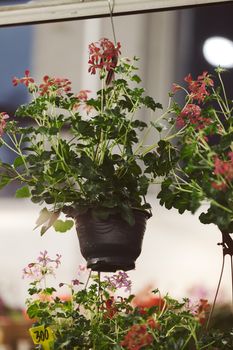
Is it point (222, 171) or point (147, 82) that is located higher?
point (147, 82)

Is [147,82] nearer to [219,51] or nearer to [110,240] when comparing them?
[219,51]

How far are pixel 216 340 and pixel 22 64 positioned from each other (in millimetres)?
1633

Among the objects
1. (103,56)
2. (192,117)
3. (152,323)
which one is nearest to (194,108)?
(192,117)

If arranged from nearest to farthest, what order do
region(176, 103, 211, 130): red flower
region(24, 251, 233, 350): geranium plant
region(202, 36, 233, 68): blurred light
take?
region(24, 251, 233, 350): geranium plant → region(176, 103, 211, 130): red flower → region(202, 36, 233, 68): blurred light

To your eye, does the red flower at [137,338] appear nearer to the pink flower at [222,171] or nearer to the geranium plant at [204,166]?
the geranium plant at [204,166]

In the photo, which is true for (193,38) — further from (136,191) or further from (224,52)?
(136,191)

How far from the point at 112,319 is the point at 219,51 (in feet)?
4.18

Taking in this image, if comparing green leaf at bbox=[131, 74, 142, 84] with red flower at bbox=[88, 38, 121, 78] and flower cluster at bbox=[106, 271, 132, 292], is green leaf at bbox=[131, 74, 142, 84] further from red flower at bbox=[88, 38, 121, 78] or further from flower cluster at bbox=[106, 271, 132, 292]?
flower cluster at bbox=[106, 271, 132, 292]

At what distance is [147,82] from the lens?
3541 mm

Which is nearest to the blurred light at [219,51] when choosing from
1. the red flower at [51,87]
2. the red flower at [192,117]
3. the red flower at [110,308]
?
the red flower at [192,117]

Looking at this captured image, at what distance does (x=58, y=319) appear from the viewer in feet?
9.64

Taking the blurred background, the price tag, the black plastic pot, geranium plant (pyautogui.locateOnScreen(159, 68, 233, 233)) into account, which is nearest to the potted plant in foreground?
the black plastic pot

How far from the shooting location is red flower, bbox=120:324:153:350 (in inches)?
98.8

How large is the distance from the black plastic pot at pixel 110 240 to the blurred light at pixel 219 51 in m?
0.92
